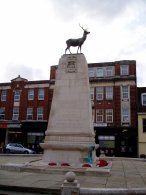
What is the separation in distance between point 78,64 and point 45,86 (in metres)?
27.1

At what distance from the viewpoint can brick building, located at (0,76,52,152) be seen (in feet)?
142

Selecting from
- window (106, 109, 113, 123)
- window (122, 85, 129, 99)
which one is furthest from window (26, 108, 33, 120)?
window (122, 85, 129, 99)

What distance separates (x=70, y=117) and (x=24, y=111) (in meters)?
28.9

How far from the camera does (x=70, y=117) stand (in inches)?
691

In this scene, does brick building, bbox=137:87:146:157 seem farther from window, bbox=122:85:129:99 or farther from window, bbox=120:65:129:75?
window, bbox=120:65:129:75

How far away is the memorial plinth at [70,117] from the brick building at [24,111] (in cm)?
2506

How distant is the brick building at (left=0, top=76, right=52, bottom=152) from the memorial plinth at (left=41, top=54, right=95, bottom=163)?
2506 centimetres

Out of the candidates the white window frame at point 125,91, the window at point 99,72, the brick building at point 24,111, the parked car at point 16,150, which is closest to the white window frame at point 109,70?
the window at point 99,72

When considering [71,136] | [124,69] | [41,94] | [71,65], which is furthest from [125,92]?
[71,136]

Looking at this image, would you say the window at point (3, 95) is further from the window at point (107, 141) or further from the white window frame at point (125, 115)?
the white window frame at point (125, 115)

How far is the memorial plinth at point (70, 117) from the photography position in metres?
16.5

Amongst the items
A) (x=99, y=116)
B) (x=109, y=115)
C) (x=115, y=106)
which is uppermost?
(x=115, y=106)

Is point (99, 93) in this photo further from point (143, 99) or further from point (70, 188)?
point (70, 188)

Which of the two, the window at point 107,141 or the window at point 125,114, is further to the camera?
the window at point 125,114
